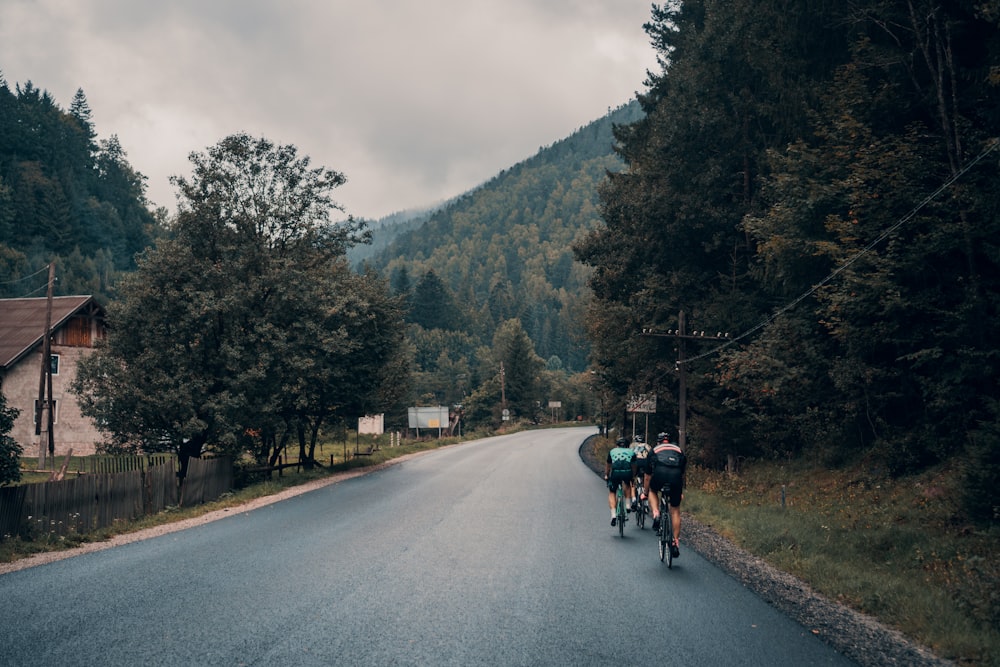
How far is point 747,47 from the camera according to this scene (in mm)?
24656

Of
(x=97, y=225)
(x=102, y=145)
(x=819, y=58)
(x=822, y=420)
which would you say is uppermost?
(x=102, y=145)

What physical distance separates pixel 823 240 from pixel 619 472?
9.61m

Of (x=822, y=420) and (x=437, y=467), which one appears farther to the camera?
(x=437, y=467)

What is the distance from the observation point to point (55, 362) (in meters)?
42.8

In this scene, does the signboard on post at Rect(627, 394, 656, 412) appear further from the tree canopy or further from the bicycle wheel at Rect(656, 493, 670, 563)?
the bicycle wheel at Rect(656, 493, 670, 563)

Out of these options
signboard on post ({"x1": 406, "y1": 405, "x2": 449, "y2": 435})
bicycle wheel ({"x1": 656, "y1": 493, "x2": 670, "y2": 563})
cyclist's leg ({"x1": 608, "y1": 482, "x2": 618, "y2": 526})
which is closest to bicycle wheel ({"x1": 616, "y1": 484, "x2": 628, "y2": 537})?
cyclist's leg ({"x1": 608, "y1": 482, "x2": 618, "y2": 526})

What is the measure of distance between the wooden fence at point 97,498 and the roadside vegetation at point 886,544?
44.2ft

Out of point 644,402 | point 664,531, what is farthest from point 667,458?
point 644,402

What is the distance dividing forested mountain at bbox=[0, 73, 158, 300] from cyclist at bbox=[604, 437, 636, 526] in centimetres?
9117

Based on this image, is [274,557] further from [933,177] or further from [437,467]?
[437,467]

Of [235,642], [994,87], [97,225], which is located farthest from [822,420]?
[97,225]

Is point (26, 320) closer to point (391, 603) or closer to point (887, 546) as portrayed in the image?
point (391, 603)

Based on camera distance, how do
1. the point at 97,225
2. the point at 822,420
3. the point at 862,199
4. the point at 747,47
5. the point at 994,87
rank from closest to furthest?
the point at 994,87
the point at 862,199
the point at 822,420
the point at 747,47
the point at 97,225

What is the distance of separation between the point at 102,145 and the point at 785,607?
158400 millimetres
